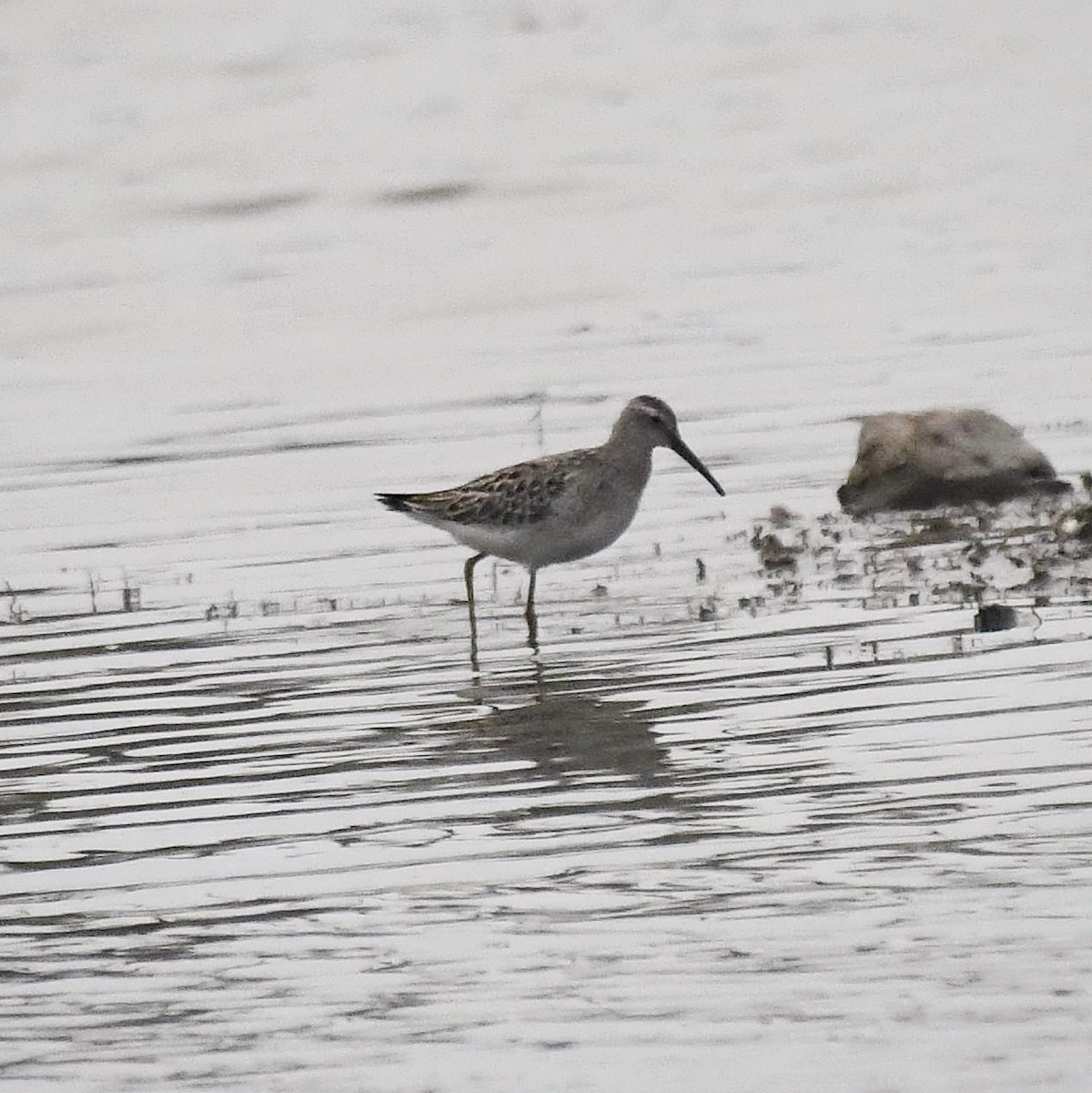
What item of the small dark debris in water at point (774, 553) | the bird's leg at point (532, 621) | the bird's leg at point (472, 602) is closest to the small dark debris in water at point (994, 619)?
the small dark debris in water at point (774, 553)

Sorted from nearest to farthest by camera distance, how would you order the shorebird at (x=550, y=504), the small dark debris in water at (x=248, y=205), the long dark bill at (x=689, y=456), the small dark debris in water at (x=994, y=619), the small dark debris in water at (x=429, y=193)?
the small dark debris in water at (x=994, y=619) < the shorebird at (x=550, y=504) < the long dark bill at (x=689, y=456) < the small dark debris in water at (x=248, y=205) < the small dark debris in water at (x=429, y=193)

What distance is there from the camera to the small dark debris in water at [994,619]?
8.97m

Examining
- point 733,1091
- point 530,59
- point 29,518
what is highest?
point 530,59

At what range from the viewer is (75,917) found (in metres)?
6.29

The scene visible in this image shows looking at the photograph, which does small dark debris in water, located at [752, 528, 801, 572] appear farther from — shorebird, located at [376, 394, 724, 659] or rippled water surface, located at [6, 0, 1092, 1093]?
shorebird, located at [376, 394, 724, 659]

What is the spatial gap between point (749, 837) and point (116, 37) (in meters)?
27.0

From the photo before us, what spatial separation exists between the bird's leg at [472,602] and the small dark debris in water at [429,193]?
13.1 meters

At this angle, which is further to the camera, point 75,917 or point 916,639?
point 916,639

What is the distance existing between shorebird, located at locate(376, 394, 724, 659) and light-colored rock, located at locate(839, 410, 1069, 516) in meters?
1.00

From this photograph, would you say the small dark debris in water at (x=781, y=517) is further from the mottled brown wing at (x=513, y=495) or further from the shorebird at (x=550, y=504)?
the mottled brown wing at (x=513, y=495)

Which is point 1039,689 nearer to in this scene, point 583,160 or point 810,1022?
point 810,1022

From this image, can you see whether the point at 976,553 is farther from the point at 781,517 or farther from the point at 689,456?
the point at 689,456

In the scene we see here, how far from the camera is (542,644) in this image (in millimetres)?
9719

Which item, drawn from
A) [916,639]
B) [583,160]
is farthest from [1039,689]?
[583,160]
